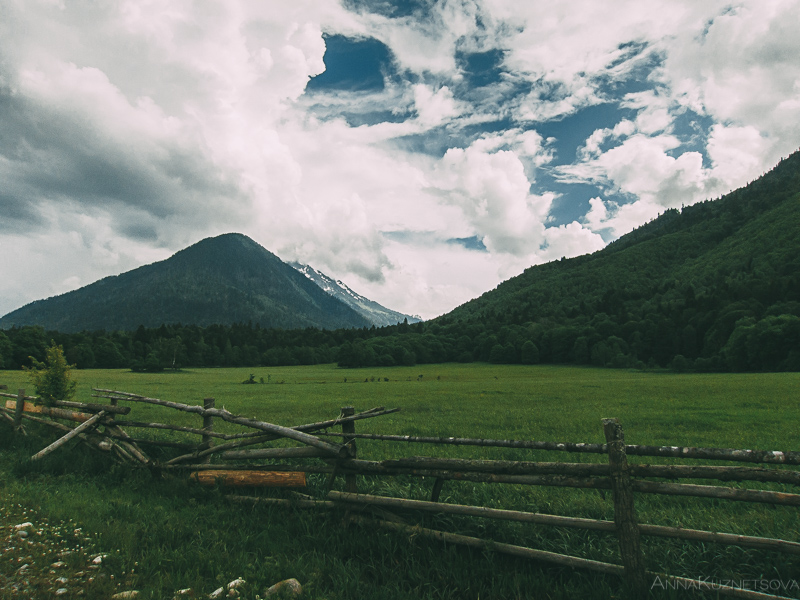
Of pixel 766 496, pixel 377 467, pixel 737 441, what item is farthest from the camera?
pixel 737 441

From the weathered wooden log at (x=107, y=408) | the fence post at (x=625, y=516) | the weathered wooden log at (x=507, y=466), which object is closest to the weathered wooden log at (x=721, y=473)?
the fence post at (x=625, y=516)

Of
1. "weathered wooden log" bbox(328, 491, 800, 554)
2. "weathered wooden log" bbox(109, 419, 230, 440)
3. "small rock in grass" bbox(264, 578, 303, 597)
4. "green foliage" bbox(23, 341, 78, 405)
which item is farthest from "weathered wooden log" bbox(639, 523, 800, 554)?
"green foliage" bbox(23, 341, 78, 405)

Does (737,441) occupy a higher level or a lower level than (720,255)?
lower

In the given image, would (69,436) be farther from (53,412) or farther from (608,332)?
(608,332)

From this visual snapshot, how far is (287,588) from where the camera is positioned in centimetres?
437

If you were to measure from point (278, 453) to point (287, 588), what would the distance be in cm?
304

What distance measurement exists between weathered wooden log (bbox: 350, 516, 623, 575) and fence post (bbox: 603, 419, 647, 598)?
141 millimetres

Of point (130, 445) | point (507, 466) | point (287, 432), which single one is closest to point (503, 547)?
point (507, 466)

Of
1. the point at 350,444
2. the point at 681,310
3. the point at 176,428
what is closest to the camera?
the point at 350,444

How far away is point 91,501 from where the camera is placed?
22.2 feet

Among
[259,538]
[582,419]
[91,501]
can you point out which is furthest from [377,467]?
[582,419]

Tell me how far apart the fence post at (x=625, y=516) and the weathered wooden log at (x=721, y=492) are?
Answer: 0.19 m

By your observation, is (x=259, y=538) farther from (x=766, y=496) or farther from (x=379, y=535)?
(x=766, y=496)

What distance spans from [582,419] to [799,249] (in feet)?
461
